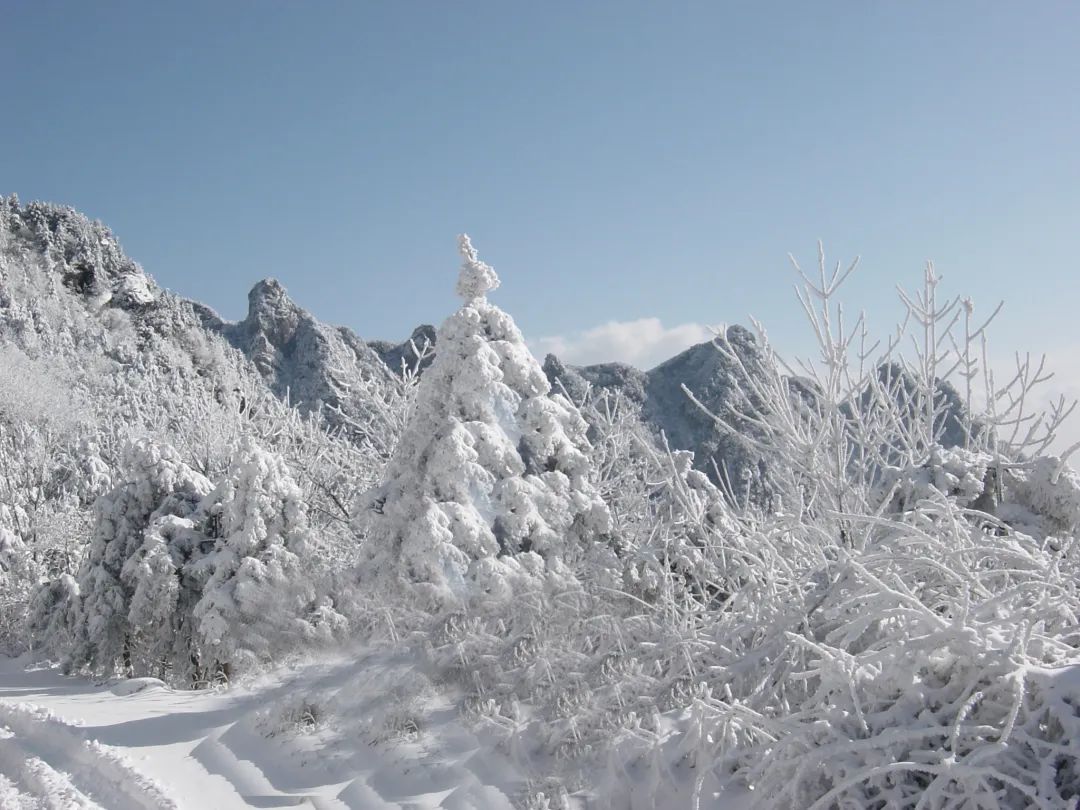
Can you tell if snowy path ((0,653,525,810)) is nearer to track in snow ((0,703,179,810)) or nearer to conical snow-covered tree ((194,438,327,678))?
track in snow ((0,703,179,810))

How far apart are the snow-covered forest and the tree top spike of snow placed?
5cm

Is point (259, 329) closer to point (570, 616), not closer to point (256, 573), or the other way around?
point (256, 573)

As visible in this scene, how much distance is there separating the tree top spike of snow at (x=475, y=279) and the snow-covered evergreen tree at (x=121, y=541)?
236 inches

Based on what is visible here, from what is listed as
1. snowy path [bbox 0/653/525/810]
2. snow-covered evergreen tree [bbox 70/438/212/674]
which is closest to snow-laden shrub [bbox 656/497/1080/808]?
snowy path [bbox 0/653/525/810]

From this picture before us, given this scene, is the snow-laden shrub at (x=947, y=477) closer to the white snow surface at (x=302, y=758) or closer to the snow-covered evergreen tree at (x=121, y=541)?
the white snow surface at (x=302, y=758)

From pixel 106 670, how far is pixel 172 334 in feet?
133

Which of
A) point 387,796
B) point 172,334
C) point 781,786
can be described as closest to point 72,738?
point 387,796

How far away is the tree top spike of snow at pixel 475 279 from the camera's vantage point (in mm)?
11539

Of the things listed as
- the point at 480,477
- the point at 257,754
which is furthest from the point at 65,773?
the point at 480,477

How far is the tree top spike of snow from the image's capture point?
11.5m

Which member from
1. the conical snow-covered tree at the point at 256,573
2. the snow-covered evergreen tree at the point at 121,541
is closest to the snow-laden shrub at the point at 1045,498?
the conical snow-covered tree at the point at 256,573

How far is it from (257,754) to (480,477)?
4607mm

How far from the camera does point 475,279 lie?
1156 cm

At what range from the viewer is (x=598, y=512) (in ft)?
36.0
